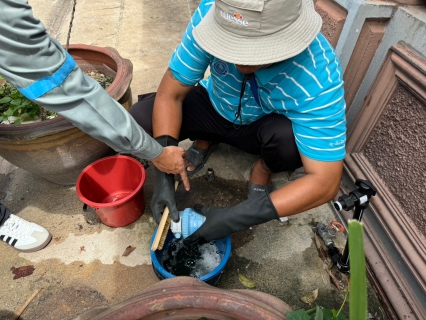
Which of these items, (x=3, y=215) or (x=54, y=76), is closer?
(x=54, y=76)

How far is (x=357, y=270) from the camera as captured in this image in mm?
438

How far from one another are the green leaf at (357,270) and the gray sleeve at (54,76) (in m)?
0.87

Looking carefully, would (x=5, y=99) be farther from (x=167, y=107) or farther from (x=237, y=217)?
(x=237, y=217)

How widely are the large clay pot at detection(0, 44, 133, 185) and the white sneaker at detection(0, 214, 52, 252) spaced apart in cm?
32

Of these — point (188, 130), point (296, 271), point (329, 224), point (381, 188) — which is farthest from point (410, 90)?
point (188, 130)

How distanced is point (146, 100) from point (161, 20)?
2.57m

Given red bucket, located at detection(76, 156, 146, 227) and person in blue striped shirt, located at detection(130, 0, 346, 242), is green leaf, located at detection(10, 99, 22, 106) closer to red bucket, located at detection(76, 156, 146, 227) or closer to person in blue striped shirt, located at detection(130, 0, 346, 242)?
red bucket, located at detection(76, 156, 146, 227)

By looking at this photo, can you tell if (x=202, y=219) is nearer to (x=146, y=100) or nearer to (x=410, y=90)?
(x=146, y=100)

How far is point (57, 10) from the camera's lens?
4254 millimetres

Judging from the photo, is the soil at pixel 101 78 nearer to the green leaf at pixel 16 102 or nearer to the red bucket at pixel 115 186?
the green leaf at pixel 16 102

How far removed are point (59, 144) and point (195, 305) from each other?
1210mm

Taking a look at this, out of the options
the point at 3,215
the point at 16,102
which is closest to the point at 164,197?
the point at 3,215

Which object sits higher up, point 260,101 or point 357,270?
point 357,270

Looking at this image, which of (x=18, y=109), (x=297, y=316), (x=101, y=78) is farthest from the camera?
(x=101, y=78)
